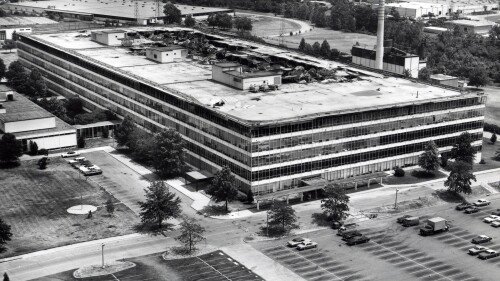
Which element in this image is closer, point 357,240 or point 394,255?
point 394,255

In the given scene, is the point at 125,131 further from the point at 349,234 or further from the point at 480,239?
the point at 480,239

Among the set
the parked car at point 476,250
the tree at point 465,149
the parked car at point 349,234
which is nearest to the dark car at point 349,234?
the parked car at point 349,234

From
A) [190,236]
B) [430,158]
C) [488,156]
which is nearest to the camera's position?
[190,236]

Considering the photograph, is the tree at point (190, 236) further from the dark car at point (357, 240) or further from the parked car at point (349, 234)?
the dark car at point (357, 240)

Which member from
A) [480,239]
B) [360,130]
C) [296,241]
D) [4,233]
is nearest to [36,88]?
[4,233]

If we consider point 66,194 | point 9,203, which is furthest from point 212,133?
point 9,203

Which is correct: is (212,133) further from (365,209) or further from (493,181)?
(493,181)
